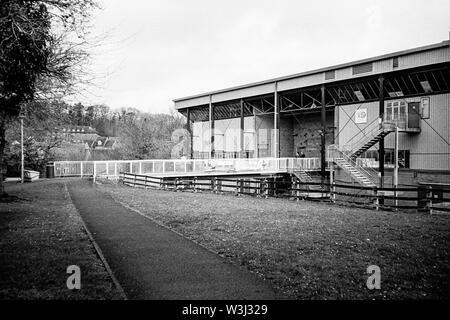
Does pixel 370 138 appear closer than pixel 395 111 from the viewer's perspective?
No

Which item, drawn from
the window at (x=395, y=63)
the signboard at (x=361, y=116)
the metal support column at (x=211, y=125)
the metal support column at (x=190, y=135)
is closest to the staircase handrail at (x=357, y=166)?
the signboard at (x=361, y=116)

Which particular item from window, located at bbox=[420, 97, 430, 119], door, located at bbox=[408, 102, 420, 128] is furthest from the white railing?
window, located at bbox=[420, 97, 430, 119]

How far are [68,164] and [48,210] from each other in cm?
2555

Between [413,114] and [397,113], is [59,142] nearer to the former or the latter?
[397,113]

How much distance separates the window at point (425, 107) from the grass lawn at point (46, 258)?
26282 mm

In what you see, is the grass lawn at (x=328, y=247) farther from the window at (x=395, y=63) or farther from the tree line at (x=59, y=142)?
the window at (x=395, y=63)

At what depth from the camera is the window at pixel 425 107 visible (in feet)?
93.4

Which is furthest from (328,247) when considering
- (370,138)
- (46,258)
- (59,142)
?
(59,142)

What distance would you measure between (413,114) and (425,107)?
3.28 ft

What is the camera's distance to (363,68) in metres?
31.5

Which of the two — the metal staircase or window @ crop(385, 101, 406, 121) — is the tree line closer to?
the metal staircase

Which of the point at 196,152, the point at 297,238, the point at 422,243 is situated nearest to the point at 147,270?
the point at 297,238
